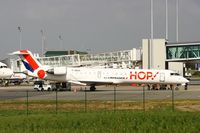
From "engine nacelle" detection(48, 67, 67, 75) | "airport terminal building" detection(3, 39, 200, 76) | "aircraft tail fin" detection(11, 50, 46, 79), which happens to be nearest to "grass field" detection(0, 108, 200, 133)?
"engine nacelle" detection(48, 67, 67, 75)

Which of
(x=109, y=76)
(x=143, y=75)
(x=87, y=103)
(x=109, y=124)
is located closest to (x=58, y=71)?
(x=109, y=76)

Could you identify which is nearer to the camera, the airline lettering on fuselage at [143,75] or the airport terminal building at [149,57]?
the airline lettering on fuselage at [143,75]

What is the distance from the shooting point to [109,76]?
72312mm

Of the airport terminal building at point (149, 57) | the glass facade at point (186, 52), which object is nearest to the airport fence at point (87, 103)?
the airport terminal building at point (149, 57)

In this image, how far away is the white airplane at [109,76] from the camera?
7144cm

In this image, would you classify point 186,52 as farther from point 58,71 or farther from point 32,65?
point 32,65

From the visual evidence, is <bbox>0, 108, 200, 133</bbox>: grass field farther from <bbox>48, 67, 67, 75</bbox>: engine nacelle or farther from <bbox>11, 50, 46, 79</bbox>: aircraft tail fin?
<bbox>11, 50, 46, 79</bbox>: aircraft tail fin

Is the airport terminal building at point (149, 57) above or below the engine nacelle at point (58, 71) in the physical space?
above

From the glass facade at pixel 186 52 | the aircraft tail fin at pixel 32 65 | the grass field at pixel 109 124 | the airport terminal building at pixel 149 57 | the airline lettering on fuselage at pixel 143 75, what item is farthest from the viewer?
the glass facade at pixel 186 52

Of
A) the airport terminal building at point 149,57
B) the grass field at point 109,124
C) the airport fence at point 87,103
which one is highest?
the airport terminal building at point 149,57

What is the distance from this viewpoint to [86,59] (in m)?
126

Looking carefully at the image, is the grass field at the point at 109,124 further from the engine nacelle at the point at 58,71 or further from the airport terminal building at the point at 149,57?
the airport terminal building at the point at 149,57

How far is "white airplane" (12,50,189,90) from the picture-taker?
71438 mm

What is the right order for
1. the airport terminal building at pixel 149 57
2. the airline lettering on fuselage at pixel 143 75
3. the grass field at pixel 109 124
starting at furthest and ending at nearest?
the airport terminal building at pixel 149 57 → the airline lettering on fuselage at pixel 143 75 → the grass field at pixel 109 124
